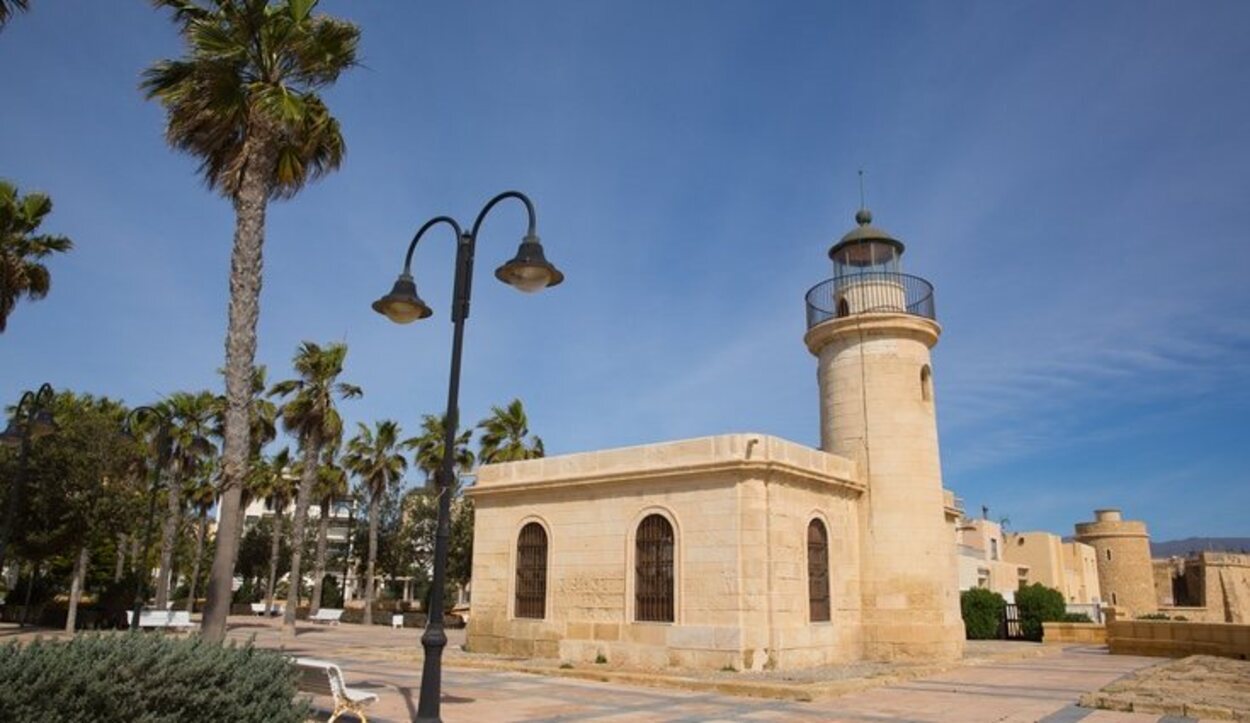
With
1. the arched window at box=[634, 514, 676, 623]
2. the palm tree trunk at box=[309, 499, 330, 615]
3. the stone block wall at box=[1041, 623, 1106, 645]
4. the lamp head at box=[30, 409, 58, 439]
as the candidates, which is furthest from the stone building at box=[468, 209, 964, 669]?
the palm tree trunk at box=[309, 499, 330, 615]

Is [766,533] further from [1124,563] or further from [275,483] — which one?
[1124,563]

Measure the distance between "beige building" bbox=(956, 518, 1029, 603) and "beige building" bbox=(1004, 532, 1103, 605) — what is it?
0.65 meters

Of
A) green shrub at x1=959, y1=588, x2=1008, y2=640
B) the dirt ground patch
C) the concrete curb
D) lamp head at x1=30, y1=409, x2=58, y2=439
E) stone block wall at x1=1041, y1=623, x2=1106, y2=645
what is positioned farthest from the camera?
green shrub at x1=959, y1=588, x2=1008, y2=640

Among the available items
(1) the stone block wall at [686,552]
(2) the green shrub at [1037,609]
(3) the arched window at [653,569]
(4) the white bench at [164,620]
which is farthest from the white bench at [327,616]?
(2) the green shrub at [1037,609]

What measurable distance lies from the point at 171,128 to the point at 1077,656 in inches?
862

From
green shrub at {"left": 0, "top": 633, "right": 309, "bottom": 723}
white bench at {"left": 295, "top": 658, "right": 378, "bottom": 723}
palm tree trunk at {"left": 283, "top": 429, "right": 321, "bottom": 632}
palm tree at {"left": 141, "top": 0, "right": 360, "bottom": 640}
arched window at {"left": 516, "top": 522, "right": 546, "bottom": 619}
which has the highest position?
palm tree at {"left": 141, "top": 0, "right": 360, "bottom": 640}

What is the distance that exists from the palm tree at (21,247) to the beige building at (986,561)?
106 feet

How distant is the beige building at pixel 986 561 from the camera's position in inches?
1383

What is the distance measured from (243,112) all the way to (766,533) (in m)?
11.1

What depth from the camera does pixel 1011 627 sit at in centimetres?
2484

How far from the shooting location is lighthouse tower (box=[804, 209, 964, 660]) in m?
17.4

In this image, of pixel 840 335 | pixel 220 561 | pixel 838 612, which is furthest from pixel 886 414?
pixel 220 561

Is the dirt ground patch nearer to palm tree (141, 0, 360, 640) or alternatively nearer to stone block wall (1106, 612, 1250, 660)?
stone block wall (1106, 612, 1250, 660)

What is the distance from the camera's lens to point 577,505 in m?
17.5
